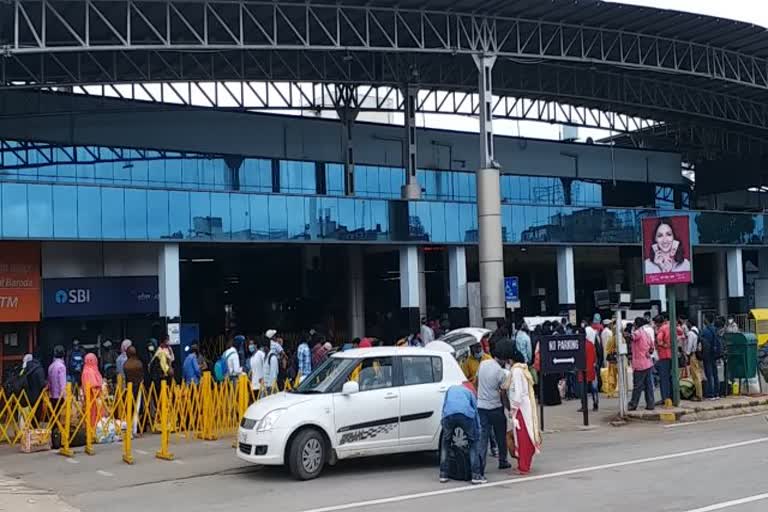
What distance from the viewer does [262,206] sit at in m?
31.5

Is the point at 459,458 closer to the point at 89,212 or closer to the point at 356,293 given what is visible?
the point at 89,212

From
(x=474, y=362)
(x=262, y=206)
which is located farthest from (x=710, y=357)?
(x=262, y=206)

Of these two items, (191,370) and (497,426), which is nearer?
(497,426)

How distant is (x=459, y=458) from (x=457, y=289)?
79.3 feet

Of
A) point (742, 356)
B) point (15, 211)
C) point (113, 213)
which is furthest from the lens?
point (113, 213)

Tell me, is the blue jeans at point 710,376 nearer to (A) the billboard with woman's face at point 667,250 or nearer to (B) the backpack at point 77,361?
(A) the billboard with woman's face at point 667,250

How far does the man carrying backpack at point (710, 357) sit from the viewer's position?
19.9 metres

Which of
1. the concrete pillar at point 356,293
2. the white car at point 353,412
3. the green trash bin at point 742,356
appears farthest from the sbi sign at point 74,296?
the green trash bin at point 742,356

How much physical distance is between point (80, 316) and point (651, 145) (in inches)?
1418

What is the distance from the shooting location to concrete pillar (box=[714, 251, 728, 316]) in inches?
1911

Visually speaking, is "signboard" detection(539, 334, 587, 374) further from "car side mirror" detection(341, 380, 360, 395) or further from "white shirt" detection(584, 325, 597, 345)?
"car side mirror" detection(341, 380, 360, 395)

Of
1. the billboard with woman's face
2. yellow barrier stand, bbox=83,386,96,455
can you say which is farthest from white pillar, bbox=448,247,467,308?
yellow barrier stand, bbox=83,386,96,455

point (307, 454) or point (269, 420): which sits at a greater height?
point (269, 420)

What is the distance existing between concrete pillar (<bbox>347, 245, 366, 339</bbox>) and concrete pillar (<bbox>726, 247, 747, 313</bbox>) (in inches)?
746
